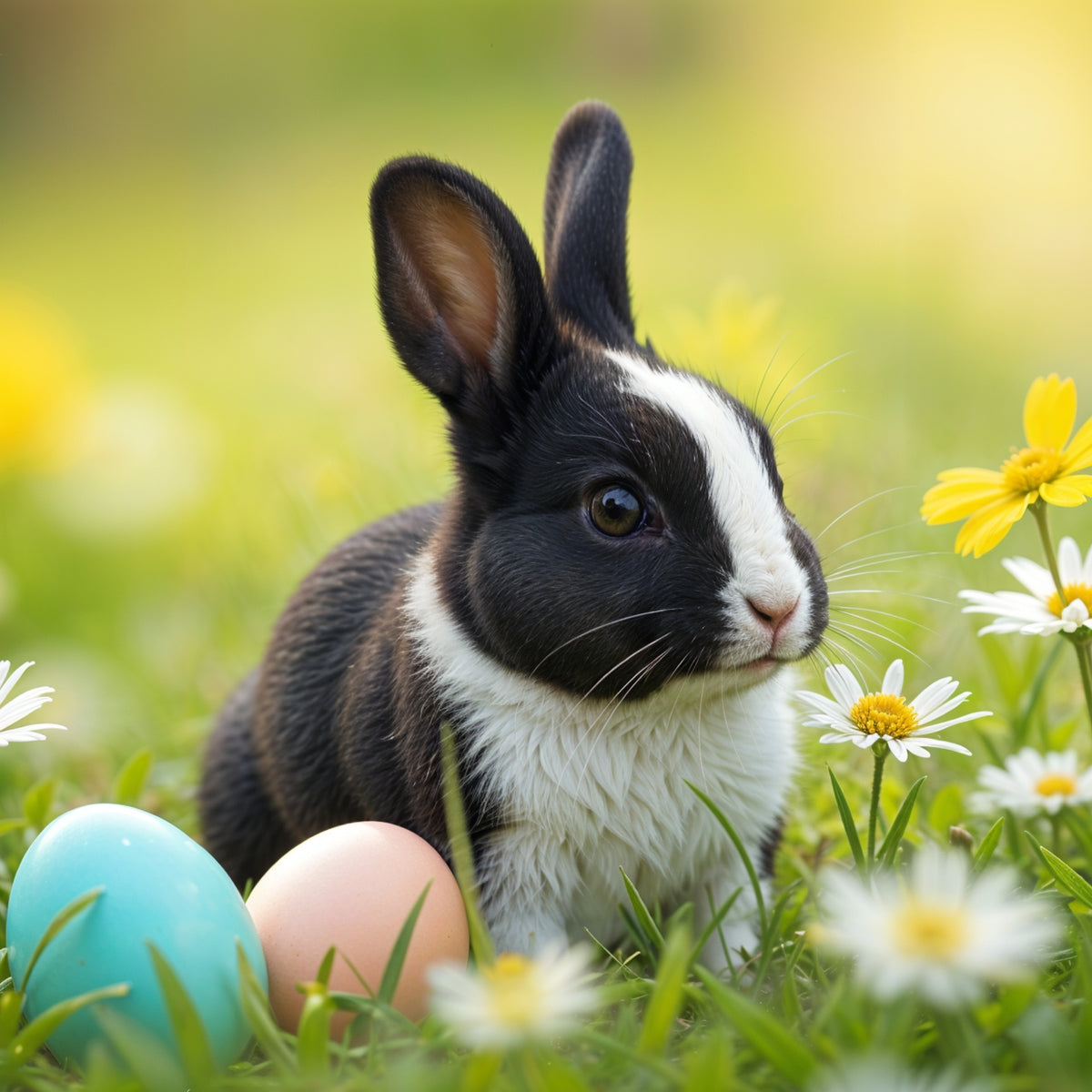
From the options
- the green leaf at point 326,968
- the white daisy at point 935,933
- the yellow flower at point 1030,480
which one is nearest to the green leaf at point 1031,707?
the yellow flower at point 1030,480

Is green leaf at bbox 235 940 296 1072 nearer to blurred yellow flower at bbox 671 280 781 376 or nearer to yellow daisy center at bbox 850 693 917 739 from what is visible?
yellow daisy center at bbox 850 693 917 739

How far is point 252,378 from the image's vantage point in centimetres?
834

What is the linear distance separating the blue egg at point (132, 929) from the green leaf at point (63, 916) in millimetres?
17

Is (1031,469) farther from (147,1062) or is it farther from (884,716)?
(147,1062)

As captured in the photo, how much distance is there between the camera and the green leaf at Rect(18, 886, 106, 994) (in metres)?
2.15

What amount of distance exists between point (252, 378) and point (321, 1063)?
22.3 ft

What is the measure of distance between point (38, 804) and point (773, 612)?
1879 mm

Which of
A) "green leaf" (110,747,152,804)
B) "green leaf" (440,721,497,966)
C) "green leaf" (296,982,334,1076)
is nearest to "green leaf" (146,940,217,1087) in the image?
"green leaf" (296,982,334,1076)

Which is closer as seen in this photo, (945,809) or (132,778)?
(945,809)

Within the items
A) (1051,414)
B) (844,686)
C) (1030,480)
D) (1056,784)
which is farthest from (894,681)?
(1051,414)

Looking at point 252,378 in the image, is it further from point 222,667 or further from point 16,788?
point 16,788

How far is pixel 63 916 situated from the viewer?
214cm

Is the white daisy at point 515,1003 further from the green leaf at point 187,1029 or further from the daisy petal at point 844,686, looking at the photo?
the daisy petal at point 844,686

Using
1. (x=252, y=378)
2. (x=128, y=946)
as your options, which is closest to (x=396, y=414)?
(x=252, y=378)
